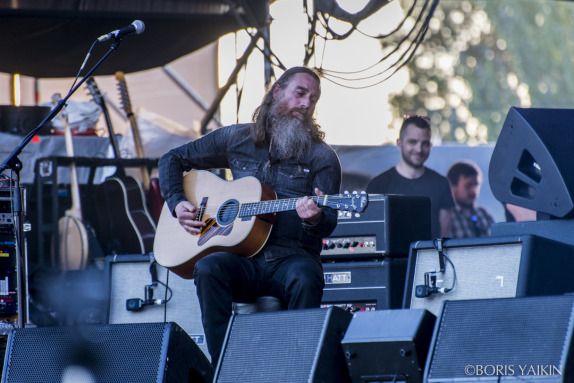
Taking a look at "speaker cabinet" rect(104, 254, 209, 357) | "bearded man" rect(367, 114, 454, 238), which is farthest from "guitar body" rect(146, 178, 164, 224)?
"speaker cabinet" rect(104, 254, 209, 357)

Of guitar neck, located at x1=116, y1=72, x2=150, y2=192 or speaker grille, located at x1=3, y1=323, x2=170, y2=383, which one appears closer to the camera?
speaker grille, located at x1=3, y1=323, x2=170, y2=383

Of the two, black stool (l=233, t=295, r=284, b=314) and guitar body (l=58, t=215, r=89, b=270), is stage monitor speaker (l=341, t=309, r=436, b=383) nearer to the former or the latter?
black stool (l=233, t=295, r=284, b=314)

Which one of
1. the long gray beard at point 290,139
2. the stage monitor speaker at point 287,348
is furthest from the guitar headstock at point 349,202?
the stage monitor speaker at point 287,348

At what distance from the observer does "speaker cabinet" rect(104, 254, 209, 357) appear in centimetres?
484

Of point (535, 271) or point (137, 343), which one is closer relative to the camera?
point (137, 343)

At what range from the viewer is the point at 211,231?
4.36 m

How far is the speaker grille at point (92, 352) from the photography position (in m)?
3.49

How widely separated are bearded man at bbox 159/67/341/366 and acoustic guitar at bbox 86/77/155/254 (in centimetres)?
183

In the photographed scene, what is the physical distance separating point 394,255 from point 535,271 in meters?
0.94

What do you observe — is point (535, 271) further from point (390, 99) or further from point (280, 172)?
point (390, 99)

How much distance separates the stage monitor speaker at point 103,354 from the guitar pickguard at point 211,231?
2.36 ft

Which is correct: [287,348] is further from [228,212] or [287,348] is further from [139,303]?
[139,303]

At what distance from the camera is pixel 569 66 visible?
2392 centimetres

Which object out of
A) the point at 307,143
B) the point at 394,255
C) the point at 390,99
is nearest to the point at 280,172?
the point at 307,143
